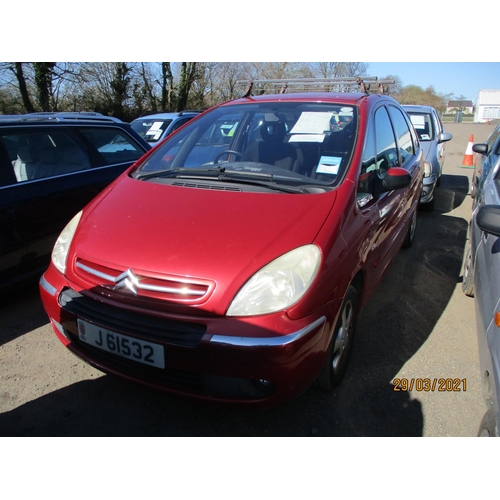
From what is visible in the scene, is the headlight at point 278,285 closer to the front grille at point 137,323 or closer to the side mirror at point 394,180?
the front grille at point 137,323

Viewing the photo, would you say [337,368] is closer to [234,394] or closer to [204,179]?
[234,394]

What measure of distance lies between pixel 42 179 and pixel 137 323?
91.4 inches

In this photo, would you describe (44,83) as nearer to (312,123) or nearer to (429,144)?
(429,144)

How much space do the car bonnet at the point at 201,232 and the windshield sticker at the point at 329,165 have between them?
275 mm

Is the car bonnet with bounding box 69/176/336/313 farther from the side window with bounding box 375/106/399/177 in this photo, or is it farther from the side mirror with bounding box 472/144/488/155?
the side mirror with bounding box 472/144/488/155

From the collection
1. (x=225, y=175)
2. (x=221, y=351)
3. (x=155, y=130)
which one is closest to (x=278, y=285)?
(x=221, y=351)

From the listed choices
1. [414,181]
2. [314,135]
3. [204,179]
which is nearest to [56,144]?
[204,179]

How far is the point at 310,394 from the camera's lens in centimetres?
233

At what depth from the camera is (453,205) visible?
6832mm

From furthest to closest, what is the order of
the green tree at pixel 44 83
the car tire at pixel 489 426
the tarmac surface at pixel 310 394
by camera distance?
the green tree at pixel 44 83 < the tarmac surface at pixel 310 394 < the car tire at pixel 489 426

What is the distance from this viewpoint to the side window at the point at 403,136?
11.8ft

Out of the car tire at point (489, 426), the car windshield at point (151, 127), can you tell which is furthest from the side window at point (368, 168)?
the car windshield at point (151, 127)
